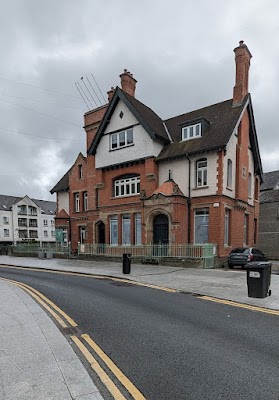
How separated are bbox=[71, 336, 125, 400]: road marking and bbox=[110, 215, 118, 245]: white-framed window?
1910 cm

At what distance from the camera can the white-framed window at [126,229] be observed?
2328 cm

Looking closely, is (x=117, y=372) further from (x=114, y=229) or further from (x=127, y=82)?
(x=127, y=82)

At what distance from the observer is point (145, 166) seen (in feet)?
72.8

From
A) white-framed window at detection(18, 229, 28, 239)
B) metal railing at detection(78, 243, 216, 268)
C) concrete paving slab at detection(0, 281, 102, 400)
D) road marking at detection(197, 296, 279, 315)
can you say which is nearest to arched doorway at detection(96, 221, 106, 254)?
A: metal railing at detection(78, 243, 216, 268)

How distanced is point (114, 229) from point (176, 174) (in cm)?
757

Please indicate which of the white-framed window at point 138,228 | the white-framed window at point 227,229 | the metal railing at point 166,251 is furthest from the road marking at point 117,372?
the white-framed window at point 138,228

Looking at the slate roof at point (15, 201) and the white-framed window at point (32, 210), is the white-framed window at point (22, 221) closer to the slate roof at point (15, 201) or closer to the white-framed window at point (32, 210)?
the white-framed window at point (32, 210)

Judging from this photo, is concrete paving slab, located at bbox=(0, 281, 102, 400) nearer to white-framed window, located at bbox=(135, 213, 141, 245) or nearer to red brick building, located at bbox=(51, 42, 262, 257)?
red brick building, located at bbox=(51, 42, 262, 257)

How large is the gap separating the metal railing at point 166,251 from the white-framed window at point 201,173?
4676mm

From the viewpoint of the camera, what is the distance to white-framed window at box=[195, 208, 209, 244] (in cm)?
2000

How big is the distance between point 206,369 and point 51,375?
2222 millimetres

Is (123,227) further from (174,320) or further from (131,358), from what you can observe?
(131,358)

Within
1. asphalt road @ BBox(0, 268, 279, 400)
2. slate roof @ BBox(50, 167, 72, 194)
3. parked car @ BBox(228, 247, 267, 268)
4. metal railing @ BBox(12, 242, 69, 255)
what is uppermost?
slate roof @ BBox(50, 167, 72, 194)

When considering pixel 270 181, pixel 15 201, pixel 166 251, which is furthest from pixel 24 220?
pixel 166 251
